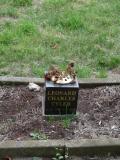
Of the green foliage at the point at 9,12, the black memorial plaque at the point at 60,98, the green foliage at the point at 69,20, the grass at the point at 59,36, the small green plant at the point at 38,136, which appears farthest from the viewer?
the green foliage at the point at 9,12

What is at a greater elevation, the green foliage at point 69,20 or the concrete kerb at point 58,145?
the green foliage at point 69,20

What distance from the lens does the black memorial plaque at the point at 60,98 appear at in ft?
14.7

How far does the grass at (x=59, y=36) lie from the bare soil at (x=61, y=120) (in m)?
0.73

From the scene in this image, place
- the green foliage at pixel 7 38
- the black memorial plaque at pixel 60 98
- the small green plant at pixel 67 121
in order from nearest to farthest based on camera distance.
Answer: the black memorial plaque at pixel 60 98
the small green plant at pixel 67 121
the green foliage at pixel 7 38

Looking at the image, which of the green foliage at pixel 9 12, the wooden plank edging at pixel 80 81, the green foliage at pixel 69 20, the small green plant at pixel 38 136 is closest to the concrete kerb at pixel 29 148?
the small green plant at pixel 38 136

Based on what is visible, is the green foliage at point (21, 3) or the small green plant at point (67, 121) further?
the green foliage at point (21, 3)

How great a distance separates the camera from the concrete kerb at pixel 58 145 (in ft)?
13.7

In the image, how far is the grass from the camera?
610cm

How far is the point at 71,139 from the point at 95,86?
106cm

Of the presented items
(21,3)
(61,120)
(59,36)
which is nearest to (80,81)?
(61,120)

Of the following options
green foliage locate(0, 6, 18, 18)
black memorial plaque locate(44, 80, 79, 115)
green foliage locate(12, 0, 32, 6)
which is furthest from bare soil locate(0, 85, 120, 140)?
green foliage locate(12, 0, 32, 6)

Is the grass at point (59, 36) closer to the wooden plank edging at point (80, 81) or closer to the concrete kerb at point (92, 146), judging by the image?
the wooden plank edging at point (80, 81)

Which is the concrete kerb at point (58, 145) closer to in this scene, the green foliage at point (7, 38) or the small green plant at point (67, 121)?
the small green plant at point (67, 121)

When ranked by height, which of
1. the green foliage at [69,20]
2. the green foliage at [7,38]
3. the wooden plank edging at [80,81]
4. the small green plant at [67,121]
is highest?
the green foliage at [69,20]
